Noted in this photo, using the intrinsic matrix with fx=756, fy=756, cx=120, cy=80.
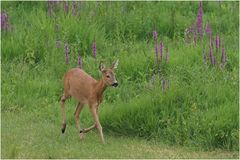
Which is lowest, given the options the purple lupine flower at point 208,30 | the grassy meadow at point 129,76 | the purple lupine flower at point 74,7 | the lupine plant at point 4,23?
the grassy meadow at point 129,76

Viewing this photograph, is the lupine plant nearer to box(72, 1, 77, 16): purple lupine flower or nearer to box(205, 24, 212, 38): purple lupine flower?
box(72, 1, 77, 16): purple lupine flower

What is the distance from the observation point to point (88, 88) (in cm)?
1002

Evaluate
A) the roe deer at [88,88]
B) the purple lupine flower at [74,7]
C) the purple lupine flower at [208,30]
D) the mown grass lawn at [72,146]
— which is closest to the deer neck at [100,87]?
the roe deer at [88,88]

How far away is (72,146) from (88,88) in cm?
83

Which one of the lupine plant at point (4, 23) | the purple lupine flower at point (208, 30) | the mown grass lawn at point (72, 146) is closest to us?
the mown grass lawn at point (72, 146)

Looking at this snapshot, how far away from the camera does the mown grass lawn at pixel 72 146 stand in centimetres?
933

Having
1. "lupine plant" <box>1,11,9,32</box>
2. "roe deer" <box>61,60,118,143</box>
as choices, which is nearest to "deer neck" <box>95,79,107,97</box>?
"roe deer" <box>61,60,118,143</box>

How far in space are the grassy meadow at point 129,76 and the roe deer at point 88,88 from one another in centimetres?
29

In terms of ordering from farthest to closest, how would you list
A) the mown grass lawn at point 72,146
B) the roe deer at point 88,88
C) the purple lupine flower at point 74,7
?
the purple lupine flower at point 74,7, the roe deer at point 88,88, the mown grass lawn at point 72,146

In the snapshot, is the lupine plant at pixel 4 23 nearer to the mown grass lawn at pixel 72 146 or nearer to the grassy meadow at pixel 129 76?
the grassy meadow at pixel 129 76

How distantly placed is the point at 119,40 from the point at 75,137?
3765mm

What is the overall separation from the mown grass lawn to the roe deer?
22 cm

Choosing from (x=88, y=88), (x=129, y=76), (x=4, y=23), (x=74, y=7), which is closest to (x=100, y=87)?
(x=88, y=88)

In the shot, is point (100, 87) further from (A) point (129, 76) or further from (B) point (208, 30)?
(B) point (208, 30)
